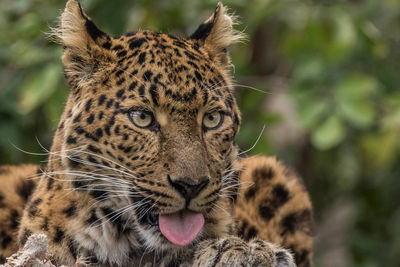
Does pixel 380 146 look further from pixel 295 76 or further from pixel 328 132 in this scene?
pixel 328 132

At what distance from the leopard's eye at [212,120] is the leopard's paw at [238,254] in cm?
79

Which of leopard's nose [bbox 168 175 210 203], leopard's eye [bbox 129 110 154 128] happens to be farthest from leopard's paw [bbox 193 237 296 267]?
leopard's eye [bbox 129 110 154 128]

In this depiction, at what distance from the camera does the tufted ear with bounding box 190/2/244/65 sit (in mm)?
5781

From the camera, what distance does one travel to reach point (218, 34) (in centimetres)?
581

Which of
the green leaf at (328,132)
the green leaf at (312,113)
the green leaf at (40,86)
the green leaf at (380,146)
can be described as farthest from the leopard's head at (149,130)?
the green leaf at (380,146)

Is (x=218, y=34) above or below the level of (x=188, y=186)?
above

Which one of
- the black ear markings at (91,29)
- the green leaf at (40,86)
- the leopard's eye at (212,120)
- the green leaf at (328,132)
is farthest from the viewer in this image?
the green leaf at (328,132)

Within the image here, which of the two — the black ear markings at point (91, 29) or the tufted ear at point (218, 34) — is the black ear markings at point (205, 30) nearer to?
the tufted ear at point (218, 34)

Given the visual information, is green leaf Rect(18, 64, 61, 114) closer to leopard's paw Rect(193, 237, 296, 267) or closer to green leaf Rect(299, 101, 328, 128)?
green leaf Rect(299, 101, 328, 128)

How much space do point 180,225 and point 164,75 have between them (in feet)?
3.35

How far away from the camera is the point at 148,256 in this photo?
5258mm

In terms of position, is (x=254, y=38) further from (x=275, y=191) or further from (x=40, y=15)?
(x=275, y=191)

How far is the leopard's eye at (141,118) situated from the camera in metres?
5.03

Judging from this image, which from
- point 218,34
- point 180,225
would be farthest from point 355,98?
point 180,225
